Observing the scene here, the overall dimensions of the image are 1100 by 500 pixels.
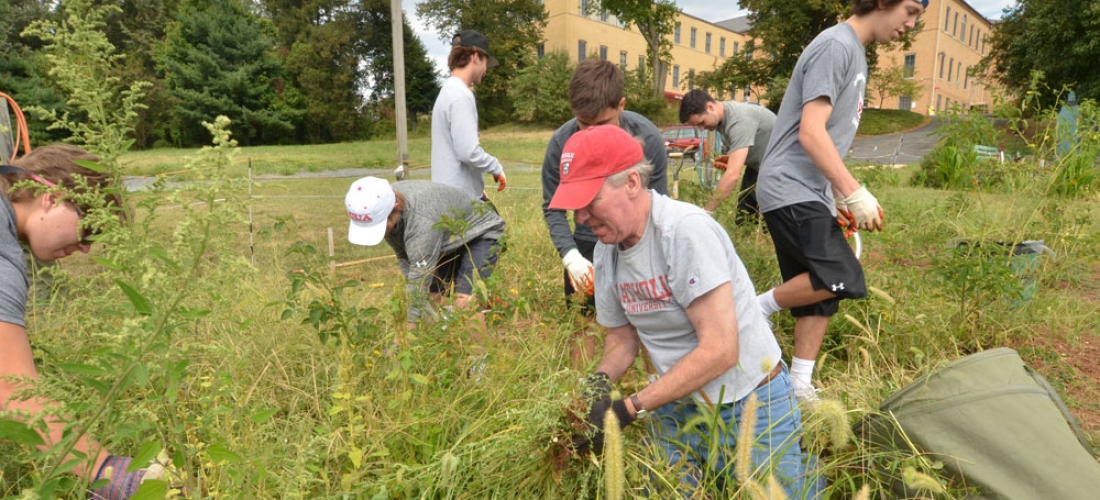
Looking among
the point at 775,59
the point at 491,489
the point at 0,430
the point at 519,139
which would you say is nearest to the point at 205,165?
the point at 0,430

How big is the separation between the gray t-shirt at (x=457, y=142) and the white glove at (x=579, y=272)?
0.82m

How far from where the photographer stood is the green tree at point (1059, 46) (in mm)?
22750

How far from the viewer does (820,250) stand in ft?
7.75

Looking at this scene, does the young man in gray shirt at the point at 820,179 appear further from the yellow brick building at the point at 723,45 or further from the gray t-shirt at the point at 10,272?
the yellow brick building at the point at 723,45

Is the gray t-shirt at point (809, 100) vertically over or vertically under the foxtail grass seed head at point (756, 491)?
over

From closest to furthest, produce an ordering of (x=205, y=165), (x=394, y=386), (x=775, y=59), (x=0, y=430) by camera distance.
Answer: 1. (x=0, y=430)
2. (x=205, y=165)
3. (x=394, y=386)
4. (x=775, y=59)

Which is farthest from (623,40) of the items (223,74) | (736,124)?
(736,124)

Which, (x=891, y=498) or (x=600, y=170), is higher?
(x=600, y=170)

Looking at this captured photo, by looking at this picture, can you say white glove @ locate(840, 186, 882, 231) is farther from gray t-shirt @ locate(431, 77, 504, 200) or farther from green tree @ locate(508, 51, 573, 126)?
green tree @ locate(508, 51, 573, 126)

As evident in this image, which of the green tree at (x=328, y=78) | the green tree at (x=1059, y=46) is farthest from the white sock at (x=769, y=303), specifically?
the green tree at (x=328, y=78)

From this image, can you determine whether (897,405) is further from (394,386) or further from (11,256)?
(11,256)

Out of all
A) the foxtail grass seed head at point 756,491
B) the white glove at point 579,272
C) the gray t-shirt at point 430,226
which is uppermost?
the gray t-shirt at point 430,226

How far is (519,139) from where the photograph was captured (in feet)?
95.8

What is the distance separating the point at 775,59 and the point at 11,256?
34994 millimetres
